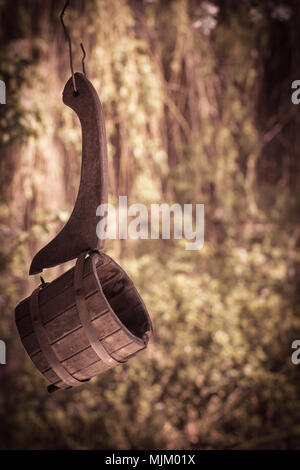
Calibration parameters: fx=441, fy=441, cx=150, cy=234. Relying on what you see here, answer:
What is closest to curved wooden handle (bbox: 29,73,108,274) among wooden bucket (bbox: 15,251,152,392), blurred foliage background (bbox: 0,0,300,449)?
wooden bucket (bbox: 15,251,152,392)

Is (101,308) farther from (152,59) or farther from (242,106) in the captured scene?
(242,106)

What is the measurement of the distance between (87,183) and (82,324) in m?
0.29

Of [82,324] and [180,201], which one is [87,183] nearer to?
[82,324]

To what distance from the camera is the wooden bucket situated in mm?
874

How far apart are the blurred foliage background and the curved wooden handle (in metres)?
1.39

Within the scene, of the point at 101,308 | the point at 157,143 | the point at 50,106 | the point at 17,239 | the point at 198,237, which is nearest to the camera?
the point at 101,308

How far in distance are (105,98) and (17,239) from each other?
3.30ft

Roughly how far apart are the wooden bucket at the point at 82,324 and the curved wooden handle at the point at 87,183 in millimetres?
39

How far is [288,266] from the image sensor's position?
2961 mm

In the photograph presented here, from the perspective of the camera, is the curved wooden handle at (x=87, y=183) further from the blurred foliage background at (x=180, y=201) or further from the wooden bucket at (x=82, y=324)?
the blurred foliage background at (x=180, y=201)

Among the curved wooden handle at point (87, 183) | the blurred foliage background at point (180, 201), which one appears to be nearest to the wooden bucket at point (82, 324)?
the curved wooden handle at point (87, 183)

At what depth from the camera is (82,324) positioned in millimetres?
881

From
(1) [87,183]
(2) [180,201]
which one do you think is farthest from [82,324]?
(2) [180,201]

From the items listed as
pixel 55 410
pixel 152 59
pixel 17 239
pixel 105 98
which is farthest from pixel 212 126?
pixel 55 410
